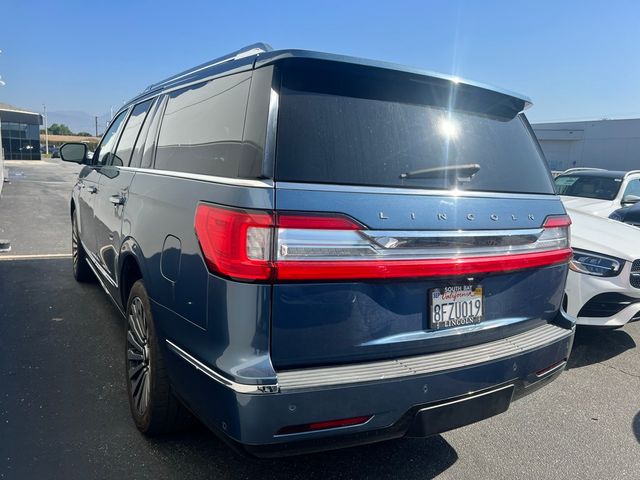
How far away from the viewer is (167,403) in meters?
2.60

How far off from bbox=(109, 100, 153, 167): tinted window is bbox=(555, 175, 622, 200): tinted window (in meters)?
7.58

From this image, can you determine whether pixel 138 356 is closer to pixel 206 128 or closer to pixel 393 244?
pixel 206 128

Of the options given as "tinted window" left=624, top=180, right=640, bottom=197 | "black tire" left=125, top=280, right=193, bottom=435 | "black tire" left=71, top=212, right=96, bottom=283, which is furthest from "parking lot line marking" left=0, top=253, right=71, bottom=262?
"tinted window" left=624, top=180, right=640, bottom=197

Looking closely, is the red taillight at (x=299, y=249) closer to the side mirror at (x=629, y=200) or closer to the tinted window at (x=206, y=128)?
the tinted window at (x=206, y=128)

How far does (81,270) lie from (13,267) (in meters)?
1.50

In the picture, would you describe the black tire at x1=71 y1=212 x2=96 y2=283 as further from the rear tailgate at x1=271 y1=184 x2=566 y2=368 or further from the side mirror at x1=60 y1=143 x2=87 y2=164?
the rear tailgate at x1=271 y1=184 x2=566 y2=368

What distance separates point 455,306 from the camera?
2.28 m

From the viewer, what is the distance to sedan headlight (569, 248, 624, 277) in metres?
4.33

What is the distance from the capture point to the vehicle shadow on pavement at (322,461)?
260cm

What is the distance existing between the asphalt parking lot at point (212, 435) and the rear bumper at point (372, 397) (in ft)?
2.04

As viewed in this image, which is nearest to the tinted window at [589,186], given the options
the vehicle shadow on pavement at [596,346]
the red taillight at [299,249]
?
the vehicle shadow on pavement at [596,346]

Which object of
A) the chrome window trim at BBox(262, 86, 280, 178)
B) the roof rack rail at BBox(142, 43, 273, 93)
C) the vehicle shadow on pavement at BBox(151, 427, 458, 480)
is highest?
the roof rack rail at BBox(142, 43, 273, 93)

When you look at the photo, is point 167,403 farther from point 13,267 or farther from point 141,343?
point 13,267

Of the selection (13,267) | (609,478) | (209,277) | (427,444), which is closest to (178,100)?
(209,277)
